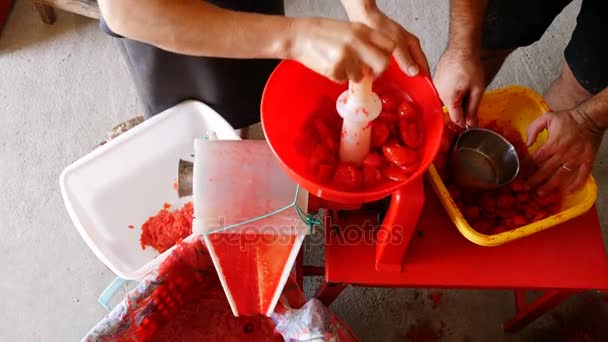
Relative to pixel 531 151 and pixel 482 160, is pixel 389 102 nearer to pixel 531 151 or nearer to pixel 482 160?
pixel 482 160

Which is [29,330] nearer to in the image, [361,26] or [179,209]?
[179,209]

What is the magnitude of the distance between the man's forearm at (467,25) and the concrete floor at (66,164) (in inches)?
25.1

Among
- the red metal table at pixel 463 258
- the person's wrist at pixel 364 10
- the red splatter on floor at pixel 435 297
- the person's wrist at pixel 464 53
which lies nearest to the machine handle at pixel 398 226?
the red metal table at pixel 463 258

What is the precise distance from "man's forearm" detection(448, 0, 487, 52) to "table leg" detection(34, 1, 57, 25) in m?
1.45

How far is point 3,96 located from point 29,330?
2.79 feet

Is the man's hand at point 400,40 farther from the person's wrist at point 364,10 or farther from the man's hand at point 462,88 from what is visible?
the man's hand at point 462,88

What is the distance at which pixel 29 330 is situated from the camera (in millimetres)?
1465

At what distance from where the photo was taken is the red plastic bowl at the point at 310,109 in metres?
0.74

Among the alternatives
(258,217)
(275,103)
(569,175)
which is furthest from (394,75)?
(569,175)

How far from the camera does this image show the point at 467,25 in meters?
1.21

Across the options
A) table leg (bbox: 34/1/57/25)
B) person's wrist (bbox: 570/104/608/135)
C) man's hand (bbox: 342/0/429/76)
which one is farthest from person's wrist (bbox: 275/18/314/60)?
table leg (bbox: 34/1/57/25)

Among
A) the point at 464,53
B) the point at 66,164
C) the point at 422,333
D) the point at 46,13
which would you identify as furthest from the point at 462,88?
the point at 46,13

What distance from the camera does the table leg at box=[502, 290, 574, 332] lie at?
1214mm

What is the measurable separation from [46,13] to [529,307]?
187cm
